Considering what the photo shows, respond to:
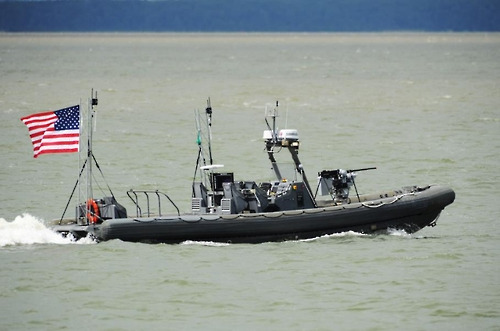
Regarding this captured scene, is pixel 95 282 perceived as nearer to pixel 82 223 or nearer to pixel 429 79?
pixel 82 223

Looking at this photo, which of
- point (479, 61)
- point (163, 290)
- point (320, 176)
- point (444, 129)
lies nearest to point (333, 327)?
point (163, 290)

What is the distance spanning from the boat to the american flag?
0.62m

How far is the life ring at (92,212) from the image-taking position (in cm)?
3244

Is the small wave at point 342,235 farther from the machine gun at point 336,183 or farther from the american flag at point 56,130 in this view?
the american flag at point 56,130

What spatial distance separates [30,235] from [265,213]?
605 cm

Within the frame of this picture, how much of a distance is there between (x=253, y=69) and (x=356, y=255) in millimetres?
127474

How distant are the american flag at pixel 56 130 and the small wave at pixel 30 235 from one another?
6.81 feet

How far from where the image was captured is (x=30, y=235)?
32375 millimetres

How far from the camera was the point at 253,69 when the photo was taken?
15800cm

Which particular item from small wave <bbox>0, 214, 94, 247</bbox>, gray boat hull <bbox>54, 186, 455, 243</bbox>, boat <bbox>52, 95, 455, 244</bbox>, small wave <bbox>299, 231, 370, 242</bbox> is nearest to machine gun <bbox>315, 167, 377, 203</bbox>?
boat <bbox>52, 95, 455, 244</bbox>

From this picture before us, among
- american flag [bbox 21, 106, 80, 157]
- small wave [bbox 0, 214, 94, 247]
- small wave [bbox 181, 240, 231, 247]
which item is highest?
american flag [bbox 21, 106, 80, 157]

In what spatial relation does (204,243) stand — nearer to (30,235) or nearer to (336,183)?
(336,183)

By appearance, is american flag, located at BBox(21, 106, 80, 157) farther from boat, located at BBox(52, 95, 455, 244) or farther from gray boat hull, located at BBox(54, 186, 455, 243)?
gray boat hull, located at BBox(54, 186, 455, 243)

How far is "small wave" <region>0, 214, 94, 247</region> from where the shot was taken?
32.2m
